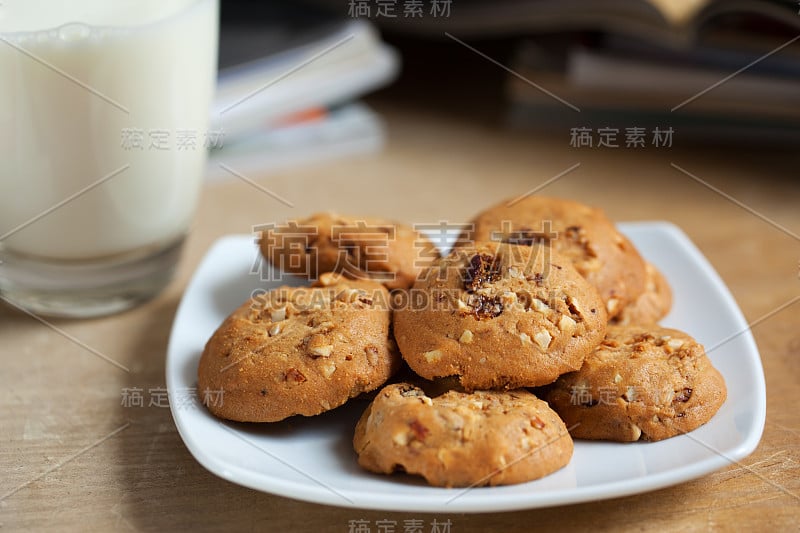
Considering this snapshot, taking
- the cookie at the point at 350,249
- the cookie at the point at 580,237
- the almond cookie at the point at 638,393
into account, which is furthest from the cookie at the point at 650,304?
the cookie at the point at 350,249

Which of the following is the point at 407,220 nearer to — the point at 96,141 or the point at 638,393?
the point at 96,141

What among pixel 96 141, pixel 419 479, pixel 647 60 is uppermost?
pixel 647 60

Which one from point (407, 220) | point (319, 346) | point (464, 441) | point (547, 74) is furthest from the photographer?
point (547, 74)

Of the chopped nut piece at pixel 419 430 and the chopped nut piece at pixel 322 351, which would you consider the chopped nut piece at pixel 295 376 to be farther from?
the chopped nut piece at pixel 419 430

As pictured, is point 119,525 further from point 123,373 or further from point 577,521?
point 577,521

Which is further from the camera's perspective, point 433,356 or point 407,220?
point 407,220

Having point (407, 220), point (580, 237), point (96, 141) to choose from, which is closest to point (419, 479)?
point (580, 237)
